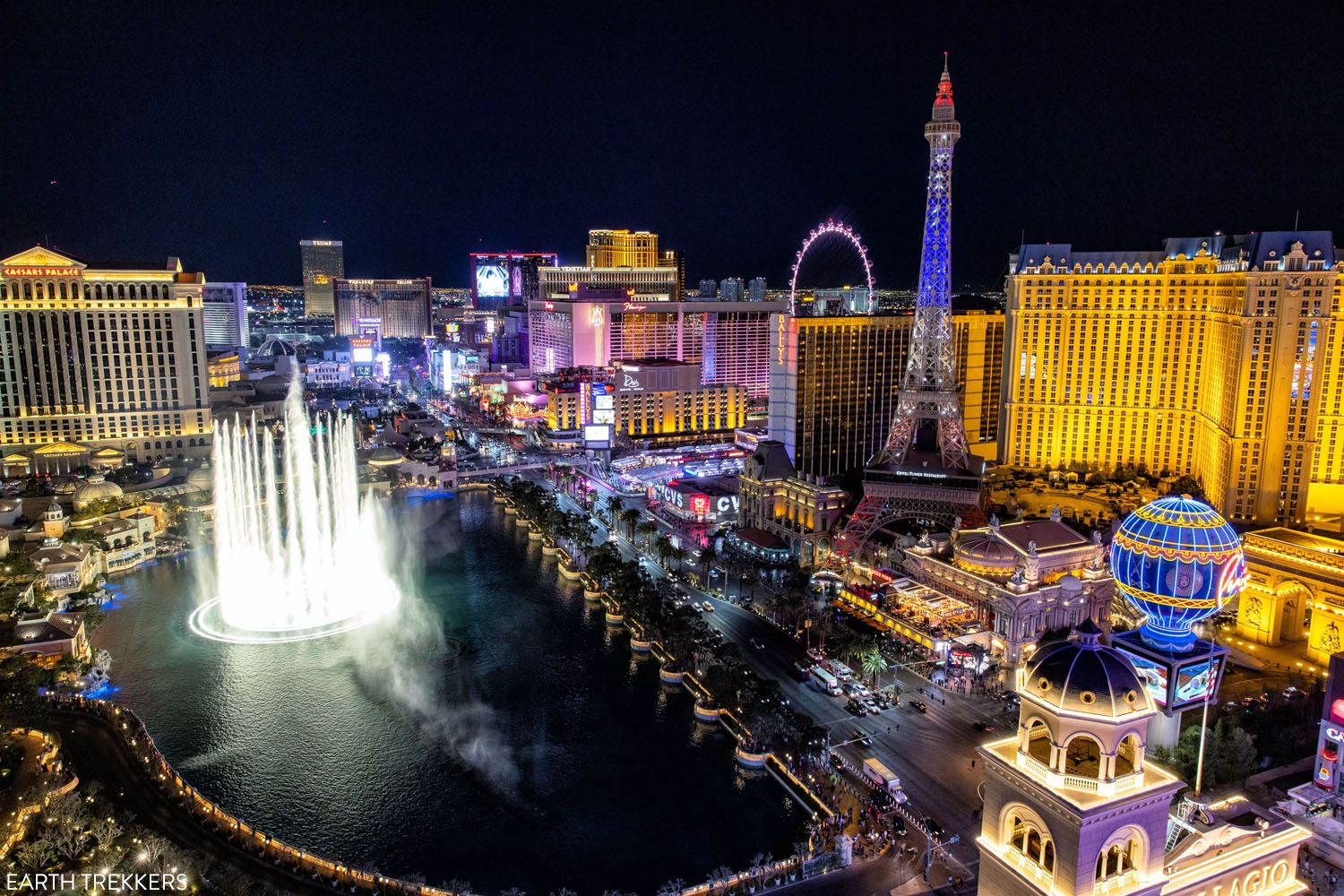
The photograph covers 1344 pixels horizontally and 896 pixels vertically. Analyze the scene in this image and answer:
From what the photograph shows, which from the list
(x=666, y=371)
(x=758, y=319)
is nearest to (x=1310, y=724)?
(x=666, y=371)

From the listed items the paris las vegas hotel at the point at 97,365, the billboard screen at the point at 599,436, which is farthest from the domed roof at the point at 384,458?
the billboard screen at the point at 599,436

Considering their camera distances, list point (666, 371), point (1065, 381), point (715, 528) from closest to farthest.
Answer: point (715, 528)
point (1065, 381)
point (666, 371)

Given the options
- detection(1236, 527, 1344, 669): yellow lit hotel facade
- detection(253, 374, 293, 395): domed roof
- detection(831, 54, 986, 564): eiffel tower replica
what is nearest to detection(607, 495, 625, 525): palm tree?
detection(831, 54, 986, 564): eiffel tower replica

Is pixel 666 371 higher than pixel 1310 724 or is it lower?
higher

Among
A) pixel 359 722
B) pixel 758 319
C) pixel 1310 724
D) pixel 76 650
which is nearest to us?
pixel 1310 724

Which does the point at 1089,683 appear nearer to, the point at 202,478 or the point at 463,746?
the point at 463,746

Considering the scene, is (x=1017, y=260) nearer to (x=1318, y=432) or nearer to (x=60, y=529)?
(x=1318, y=432)

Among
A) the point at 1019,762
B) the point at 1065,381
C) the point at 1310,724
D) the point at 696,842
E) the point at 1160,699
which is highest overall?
the point at 1065,381

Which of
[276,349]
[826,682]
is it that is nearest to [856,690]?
[826,682]
